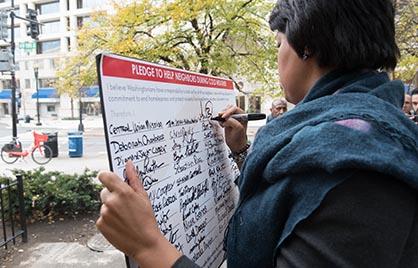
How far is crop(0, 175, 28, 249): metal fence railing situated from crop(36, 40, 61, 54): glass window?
157 ft

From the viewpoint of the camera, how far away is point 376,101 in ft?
3.08

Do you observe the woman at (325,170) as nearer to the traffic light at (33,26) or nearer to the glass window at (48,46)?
the traffic light at (33,26)

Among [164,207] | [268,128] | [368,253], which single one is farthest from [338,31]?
[164,207]

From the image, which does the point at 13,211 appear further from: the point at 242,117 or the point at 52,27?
the point at 52,27

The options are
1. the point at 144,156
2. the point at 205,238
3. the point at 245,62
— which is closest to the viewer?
the point at 144,156

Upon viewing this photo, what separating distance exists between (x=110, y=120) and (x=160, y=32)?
7835 millimetres

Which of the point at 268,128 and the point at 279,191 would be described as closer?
the point at 279,191

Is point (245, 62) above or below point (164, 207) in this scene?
above

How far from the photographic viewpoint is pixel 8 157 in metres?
15.2

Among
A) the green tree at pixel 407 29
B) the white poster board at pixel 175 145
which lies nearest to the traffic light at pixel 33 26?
the green tree at pixel 407 29

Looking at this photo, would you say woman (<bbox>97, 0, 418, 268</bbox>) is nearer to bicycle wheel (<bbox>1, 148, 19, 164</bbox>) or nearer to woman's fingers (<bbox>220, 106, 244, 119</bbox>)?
woman's fingers (<bbox>220, 106, 244, 119</bbox>)

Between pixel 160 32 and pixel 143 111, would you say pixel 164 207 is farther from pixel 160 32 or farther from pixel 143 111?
pixel 160 32

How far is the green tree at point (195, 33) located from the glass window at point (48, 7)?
150ft

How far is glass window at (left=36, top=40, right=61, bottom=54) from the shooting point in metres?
50.2
